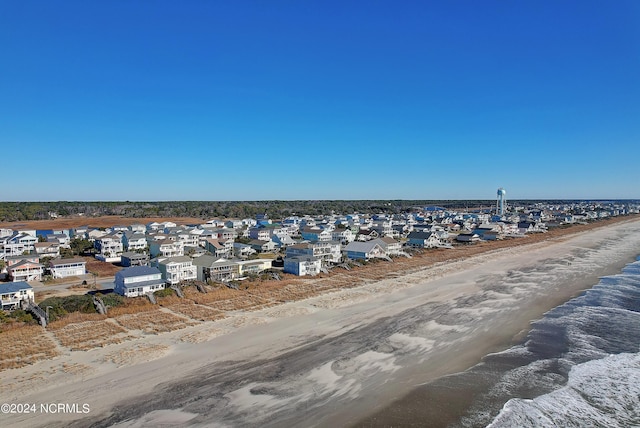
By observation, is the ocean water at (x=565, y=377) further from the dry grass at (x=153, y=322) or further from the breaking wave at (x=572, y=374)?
the dry grass at (x=153, y=322)

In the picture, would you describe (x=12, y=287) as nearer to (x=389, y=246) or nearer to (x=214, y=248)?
(x=214, y=248)

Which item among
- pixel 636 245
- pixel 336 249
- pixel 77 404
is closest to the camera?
pixel 77 404

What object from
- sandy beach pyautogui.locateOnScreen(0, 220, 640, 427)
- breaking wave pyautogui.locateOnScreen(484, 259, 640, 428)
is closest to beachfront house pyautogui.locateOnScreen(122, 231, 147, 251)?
sandy beach pyautogui.locateOnScreen(0, 220, 640, 427)

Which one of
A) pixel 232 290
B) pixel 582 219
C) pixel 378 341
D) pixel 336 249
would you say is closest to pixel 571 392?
pixel 378 341

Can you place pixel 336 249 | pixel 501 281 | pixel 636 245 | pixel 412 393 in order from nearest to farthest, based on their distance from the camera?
pixel 412 393, pixel 501 281, pixel 336 249, pixel 636 245

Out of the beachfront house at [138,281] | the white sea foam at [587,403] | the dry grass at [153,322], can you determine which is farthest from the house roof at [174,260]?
the white sea foam at [587,403]

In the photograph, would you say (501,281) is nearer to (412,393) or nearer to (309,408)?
(412,393)
